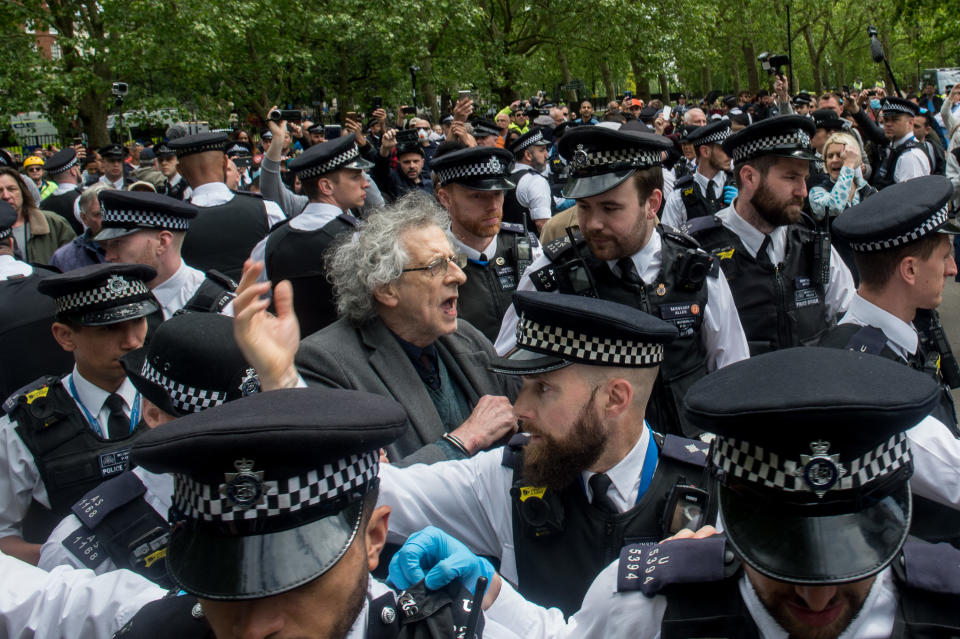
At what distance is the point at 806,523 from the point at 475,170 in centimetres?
361

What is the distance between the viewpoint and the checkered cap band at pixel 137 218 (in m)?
4.38

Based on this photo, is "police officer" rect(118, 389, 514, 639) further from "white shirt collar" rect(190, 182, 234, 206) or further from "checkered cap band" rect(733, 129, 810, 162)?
"white shirt collar" rect(190, 182, 234, 206)

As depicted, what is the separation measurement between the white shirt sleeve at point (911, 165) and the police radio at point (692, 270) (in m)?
6.16

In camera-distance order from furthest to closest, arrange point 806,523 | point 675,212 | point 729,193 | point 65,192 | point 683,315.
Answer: point 65,192, point 675,212, point 729,193, point 683,315, point 806,523

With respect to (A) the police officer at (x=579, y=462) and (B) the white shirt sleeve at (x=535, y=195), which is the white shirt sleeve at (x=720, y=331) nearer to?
(A) the police officer at (x=579, y=462)

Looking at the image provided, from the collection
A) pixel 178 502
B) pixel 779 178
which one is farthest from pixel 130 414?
pixel 779 178

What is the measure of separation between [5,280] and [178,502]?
3405mm

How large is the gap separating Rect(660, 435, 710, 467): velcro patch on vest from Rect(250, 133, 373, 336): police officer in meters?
2.86

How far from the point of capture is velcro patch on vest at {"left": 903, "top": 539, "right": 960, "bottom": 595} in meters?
1.66

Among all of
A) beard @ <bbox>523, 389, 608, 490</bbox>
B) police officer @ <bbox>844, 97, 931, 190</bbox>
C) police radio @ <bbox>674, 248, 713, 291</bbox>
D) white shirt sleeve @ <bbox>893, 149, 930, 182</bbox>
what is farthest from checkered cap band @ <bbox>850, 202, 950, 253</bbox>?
white shirt sleeve @ <bbox>893, 149, 930, 182</bbox>

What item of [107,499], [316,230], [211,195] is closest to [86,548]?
[107,499]

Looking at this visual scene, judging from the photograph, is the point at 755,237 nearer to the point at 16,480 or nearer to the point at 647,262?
the point at 647,262

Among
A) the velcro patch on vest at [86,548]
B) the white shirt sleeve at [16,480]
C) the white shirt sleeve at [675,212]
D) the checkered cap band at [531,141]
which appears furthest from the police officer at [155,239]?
the checkered cap band at [531,141]

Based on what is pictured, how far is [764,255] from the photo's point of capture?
4340 mm
